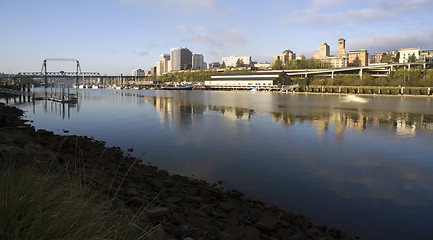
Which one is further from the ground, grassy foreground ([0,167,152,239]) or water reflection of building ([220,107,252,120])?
grassy foreground ([0,167,152,239])

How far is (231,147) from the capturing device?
15625mm

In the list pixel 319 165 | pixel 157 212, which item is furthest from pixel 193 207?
pixel 319 165

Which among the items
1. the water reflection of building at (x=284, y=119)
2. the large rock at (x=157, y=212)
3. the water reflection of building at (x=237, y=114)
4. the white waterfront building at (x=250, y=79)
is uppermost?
the white waterfront building at (x=250, y=79)

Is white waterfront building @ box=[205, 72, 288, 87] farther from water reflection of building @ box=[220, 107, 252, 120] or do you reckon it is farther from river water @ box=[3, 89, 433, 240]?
river water @ box=[3, 89, 433, 240]

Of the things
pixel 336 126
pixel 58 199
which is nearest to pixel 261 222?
pixel 58 199

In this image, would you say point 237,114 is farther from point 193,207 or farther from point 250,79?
point 250,79

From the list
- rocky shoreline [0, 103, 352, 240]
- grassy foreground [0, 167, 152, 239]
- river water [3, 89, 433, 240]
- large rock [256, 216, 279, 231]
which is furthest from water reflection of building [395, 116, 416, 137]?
grassy foreground [0, 167, 152, 239]

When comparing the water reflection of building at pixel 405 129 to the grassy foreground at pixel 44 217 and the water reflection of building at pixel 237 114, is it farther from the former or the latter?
the grassy foreground at pixel 44 217

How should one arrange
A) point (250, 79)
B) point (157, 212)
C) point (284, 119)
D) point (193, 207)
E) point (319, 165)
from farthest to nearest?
point (250, 79) → point (284, 119) → point (319, 165) → point (193, 207) → point (157, 212)

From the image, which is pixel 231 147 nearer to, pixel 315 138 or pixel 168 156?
pixel 168 156

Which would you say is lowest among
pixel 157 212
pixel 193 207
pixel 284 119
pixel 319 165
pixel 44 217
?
pixel 319 165

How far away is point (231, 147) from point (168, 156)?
3.66 m

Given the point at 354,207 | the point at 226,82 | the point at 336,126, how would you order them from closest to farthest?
the point at 354,207 < the point at 336,126 < the point at 226,82

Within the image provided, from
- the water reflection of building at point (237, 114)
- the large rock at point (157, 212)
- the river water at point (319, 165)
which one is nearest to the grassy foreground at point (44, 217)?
the large rock at point (157, 212)
